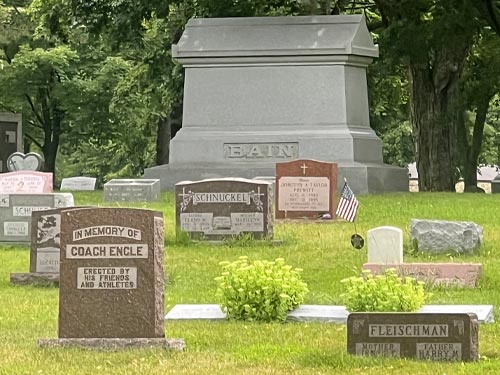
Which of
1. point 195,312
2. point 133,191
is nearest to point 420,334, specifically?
point 195,312

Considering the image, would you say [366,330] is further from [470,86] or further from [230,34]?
[470,86]

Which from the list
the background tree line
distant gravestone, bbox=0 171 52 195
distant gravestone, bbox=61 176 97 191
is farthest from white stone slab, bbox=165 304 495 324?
distant gravestone, bbox=61 176 97 191

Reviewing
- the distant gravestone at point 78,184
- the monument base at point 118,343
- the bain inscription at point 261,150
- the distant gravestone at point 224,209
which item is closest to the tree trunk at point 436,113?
the bain inscription at point 261,150

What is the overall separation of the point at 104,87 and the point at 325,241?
34.5 meters

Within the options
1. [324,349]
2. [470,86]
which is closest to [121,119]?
[470,86]

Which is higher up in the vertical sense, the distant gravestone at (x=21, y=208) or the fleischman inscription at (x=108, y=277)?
the distant gravestone at (x=21, y=208)

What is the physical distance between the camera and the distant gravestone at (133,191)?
86.9ft

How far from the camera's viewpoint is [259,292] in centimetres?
1178

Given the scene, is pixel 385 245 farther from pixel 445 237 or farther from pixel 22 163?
pixel 22 163

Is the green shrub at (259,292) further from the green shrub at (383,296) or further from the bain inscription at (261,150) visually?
the bain inscription at (261,150)

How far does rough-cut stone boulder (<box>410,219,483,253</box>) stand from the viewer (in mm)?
16438

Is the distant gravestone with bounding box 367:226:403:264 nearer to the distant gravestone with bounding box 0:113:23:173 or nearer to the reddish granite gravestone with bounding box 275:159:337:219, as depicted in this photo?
the reddish granite gravestone with bounding box 275:159:337:219

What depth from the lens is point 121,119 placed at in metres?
53.3

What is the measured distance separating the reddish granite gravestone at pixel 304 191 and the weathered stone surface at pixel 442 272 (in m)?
7.33
